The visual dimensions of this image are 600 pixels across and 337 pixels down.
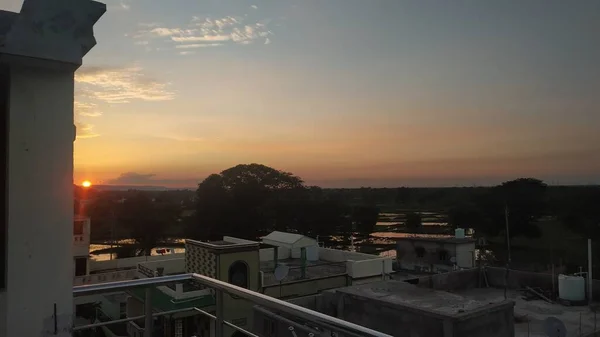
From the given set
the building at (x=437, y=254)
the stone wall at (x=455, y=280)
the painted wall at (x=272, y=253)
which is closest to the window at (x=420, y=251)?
the building at (x=437, y=254)

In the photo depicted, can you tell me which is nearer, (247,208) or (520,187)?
(247,208)

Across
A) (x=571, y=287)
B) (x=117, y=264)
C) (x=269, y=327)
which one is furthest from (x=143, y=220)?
(x=571, y=287)

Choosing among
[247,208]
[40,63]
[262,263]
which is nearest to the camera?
[40,63]

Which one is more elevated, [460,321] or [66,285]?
[66,285]

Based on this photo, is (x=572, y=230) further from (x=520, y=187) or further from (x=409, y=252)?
(x=409, y=252)

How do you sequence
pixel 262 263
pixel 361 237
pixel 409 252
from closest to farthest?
1. pixel 262 263
2. pixel 409 252
3. pixel 361 237

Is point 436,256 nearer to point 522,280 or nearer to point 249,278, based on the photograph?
point 522,280

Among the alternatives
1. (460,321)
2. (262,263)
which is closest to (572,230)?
(262,263)

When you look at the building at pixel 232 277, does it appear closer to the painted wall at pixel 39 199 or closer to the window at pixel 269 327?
the window at pixel 269 327
